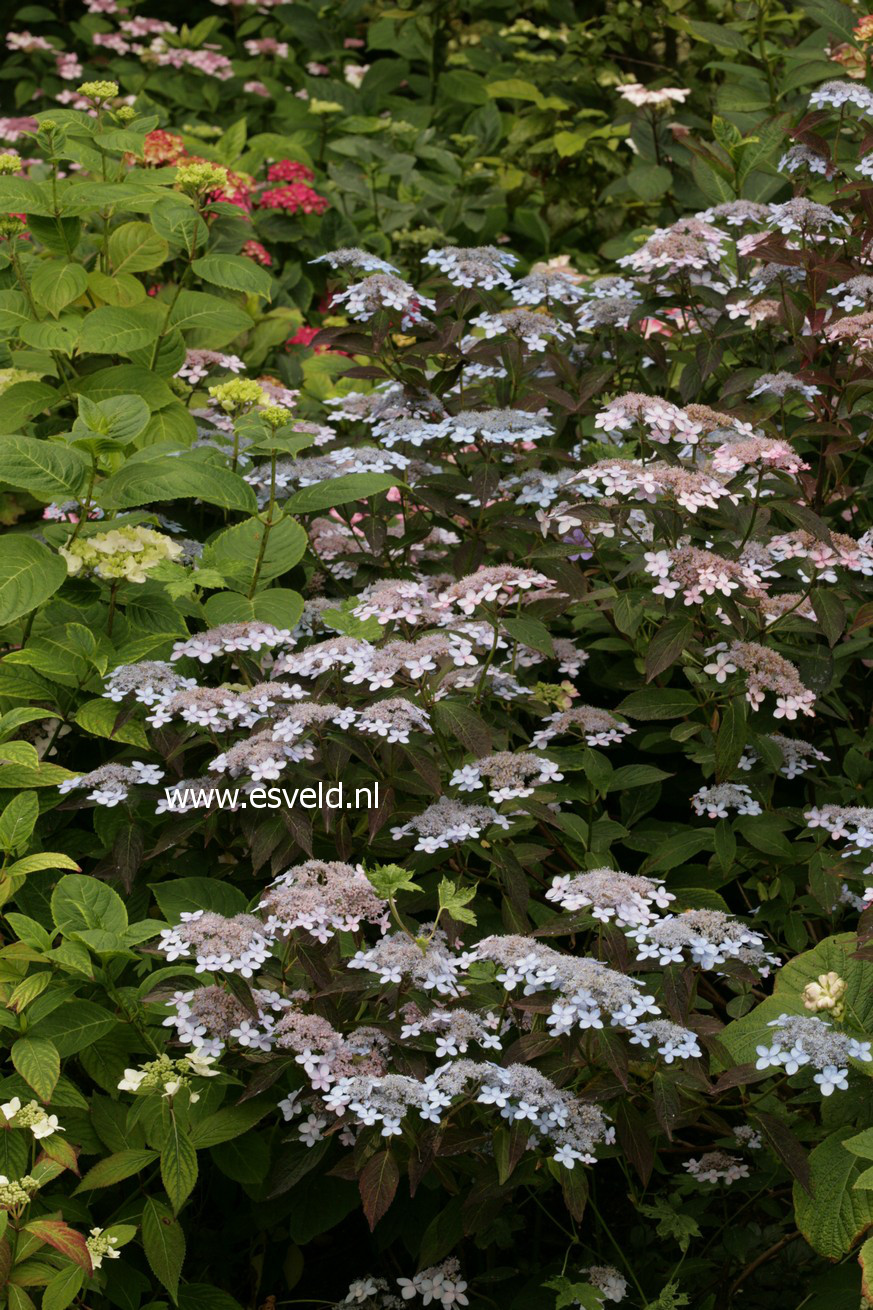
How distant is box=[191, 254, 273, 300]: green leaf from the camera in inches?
97.7

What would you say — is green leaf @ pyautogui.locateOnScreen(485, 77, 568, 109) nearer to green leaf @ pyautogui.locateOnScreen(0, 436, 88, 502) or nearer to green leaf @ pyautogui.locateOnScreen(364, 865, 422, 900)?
green leaf @ pyautogui.locateOnScreen(0, 436, 88, 502)

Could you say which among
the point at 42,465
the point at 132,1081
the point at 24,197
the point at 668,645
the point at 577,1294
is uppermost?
the point at 24,197

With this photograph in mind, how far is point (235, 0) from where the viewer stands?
223 inches

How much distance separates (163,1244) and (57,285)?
1.57m

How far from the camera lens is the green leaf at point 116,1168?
164cm

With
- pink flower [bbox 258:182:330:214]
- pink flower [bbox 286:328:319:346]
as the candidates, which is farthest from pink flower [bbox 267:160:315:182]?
pink flower [bbox 286:328:319:346]

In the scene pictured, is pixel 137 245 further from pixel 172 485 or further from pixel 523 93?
pixel 523 93

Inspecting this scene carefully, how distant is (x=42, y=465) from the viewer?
2.01m

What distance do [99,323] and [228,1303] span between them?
5.12 ft

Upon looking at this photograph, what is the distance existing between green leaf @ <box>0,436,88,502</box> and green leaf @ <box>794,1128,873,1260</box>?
131 cm

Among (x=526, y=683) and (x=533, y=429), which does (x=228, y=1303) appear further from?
(x=533, y=429)

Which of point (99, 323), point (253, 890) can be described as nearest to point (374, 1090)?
point (253, 890)

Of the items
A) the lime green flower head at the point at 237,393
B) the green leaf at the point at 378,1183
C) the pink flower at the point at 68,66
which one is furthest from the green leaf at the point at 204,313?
the pink flower at the point at 68,66

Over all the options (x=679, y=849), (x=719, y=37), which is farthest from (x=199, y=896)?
(x=719, y=37)
